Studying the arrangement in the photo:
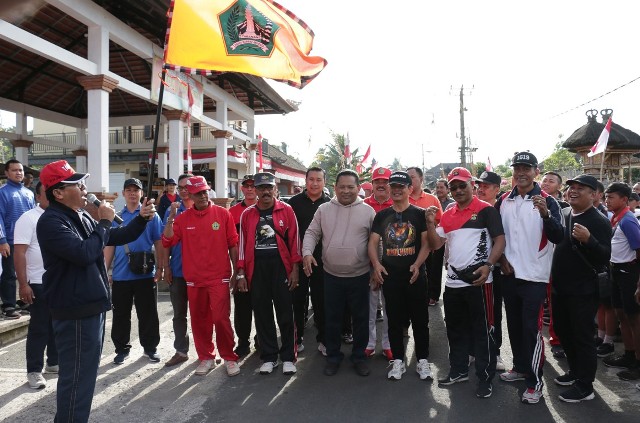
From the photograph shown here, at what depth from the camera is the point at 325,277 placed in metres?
4.65

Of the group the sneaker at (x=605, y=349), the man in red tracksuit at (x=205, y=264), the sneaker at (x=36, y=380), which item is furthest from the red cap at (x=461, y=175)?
the sneaker at (x=36, y=380)

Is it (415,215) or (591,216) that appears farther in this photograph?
(415,215)

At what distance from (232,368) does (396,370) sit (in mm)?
1622

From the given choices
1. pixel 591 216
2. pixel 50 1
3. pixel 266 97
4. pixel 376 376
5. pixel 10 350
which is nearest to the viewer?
pixel 591 216

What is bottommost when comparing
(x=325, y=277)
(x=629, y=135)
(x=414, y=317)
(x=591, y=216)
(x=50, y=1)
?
(x=414, y=317)

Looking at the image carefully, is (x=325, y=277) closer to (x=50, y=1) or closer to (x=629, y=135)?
A: (x=50, y=1)

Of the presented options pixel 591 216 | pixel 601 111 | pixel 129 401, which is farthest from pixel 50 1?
pixel 601 111

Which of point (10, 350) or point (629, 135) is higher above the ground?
point (629, 135)

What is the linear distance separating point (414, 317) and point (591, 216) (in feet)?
5.89

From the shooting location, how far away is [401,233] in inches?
171

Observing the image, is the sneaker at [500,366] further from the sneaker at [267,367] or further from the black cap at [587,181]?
the sneaker at [267,367]

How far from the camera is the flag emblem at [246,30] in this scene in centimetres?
475

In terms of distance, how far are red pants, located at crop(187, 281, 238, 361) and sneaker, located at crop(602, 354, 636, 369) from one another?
12.5 ft

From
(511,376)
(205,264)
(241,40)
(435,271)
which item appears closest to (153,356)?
(205,264)
